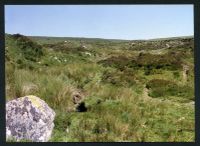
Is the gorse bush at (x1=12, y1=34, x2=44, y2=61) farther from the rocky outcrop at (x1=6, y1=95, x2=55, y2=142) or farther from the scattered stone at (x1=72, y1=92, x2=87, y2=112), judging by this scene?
the rocky outcrop at (x1=6, y1=95, x2=55, y2=142)

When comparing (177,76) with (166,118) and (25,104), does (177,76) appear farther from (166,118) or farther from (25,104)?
(25,104)

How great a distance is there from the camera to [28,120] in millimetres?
6516

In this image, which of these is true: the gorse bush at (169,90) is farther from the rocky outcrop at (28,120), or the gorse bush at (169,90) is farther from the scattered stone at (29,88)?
the rocky outcrop at (28,120)

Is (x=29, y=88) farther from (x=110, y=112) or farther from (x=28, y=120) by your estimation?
(x=28, y=120)

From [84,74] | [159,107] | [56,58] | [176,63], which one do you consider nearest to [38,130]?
[159,107]

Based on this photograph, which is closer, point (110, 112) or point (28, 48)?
point (110, 112)

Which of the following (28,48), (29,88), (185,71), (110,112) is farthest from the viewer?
(28,48)

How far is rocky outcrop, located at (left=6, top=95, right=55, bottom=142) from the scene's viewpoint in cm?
634

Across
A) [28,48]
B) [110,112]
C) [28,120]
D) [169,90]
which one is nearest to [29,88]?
[110,112]

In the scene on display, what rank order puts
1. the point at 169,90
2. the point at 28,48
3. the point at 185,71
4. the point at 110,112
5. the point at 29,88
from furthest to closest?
the point at 28,48
the point at 185,71
the point at 169,90
the point at 29,88
the point at 110,112

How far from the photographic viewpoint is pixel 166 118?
8898 millimetres

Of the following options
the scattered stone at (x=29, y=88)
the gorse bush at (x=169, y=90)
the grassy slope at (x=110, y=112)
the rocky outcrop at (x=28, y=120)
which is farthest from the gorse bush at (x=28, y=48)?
the rocky outcrop at (x=28, y=120)

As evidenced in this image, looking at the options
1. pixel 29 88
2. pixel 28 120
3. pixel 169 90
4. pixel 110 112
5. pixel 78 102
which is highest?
pixel 169 90

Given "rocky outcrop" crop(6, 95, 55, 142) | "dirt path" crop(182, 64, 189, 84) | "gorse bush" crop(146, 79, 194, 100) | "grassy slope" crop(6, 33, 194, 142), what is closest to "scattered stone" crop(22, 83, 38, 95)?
"grassy slope" crop(6, 33, 194, 142)
